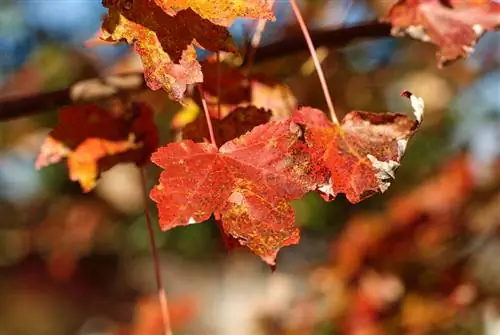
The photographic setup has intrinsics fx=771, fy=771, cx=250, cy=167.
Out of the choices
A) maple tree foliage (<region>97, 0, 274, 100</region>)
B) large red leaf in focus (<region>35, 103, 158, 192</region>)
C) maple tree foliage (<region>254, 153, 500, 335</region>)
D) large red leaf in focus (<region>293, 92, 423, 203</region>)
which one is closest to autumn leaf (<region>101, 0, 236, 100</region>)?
maple tree foliage (<region>97, 0, 274, 100</region>)

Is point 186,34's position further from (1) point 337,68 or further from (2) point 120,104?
(1) point 337,68

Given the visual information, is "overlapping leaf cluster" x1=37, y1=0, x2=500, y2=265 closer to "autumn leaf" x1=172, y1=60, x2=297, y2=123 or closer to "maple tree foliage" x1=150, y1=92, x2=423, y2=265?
"maple tree foliage" x1=150, y1=92, x2=423, y2=265

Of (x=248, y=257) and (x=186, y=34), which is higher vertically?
(x=186, y=34)

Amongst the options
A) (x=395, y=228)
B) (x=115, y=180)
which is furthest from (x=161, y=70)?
(x=115, y=180)

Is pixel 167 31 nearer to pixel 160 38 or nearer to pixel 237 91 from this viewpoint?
pixel 160 38

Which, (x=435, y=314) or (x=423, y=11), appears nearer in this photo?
(x=423, y=11)

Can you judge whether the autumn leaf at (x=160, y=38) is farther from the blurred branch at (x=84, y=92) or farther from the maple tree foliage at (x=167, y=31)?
the blurred branch at (x=84, y=92)

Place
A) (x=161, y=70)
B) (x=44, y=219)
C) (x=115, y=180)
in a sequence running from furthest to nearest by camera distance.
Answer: (x=44, y=219) < (x=115, y=180) < (x=161, y=70)

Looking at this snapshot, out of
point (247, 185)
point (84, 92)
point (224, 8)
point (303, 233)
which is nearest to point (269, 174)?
point (247, 185)
